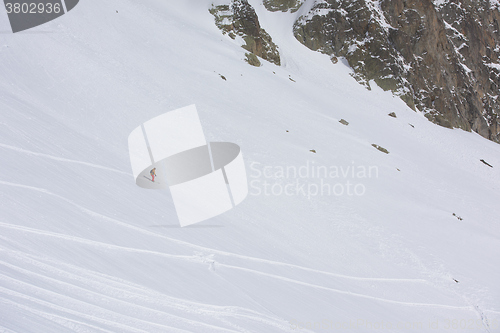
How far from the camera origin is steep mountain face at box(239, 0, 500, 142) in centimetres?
3875

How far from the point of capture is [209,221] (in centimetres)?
889

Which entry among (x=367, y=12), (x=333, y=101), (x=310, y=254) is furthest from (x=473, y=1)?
(x=310, y=254)

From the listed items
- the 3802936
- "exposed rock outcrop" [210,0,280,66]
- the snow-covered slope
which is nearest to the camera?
the snow-covered slope

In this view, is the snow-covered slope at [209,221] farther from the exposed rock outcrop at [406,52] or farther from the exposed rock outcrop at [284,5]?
the exposed rock outcrop at [284,5]

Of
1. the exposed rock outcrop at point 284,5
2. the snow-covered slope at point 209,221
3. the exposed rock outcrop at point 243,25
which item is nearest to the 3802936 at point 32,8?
the snow-covered slope at point 209,221

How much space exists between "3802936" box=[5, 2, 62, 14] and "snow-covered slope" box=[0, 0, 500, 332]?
98cm

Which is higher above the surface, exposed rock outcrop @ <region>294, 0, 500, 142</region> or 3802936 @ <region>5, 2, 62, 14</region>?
3802936 @ <region>5, 2, 62, 14</region>

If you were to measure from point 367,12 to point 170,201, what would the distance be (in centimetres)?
4101

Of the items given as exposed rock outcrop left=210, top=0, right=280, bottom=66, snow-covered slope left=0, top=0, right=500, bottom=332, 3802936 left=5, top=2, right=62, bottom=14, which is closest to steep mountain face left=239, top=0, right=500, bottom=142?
exposed rock outcrop left=210, top=0, right=280, bottom=66

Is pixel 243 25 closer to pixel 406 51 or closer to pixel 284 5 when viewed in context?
pixel 284 5

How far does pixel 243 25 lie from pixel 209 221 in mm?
26766

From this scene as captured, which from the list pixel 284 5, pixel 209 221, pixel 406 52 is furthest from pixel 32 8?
pixel 406 52

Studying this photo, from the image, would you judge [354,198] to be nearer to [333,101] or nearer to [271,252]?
[271,252]

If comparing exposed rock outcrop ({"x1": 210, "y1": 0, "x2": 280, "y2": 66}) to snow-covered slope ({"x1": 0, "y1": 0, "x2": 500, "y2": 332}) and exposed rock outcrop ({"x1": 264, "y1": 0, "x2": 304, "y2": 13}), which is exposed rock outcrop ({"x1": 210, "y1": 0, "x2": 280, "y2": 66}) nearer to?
snow-covered slope ({"x1": 0, "y1": 0, "x2": 500, "y2": 332})
